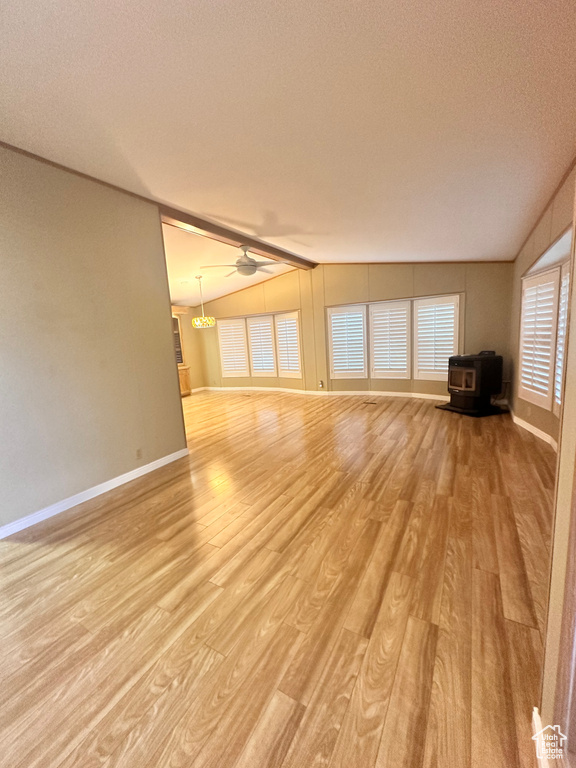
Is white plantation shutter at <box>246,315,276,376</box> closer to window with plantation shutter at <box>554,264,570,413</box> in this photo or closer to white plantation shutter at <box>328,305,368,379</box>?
white plantation shutter at <box>328,305,368,379</box>

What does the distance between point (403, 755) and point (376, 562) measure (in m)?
0.85

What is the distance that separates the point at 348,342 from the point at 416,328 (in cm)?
144

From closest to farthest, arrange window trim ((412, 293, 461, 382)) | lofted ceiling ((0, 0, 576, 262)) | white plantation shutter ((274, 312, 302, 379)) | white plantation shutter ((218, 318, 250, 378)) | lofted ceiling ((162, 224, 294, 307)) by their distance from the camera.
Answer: lofted ceiling ((0, 0, 576, 262)) < lofted ceiling ((162, 224, 294, 307)) < window trim ((412, 293, 461, 382)) < white plantation shutter ((274, 312, 302, 379)) < white plantation shutter ((218, 318, 250, 378))

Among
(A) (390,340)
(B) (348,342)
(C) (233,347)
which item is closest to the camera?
(A) (390,340)

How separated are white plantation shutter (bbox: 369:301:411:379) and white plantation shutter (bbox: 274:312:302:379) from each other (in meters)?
1.83

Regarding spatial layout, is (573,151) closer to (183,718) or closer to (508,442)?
(508,442)

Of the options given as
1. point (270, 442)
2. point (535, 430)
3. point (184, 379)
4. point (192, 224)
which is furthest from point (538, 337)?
point (184, 379)

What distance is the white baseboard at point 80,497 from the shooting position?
2.27 metres

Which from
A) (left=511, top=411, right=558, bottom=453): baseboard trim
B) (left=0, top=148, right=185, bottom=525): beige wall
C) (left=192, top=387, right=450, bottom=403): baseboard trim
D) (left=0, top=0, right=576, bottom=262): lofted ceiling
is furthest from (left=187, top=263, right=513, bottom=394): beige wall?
(left=0, top=148, right=185, bottom=525): beige wall

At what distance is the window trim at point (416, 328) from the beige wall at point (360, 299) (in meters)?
0.09

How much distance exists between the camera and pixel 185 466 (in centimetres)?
336

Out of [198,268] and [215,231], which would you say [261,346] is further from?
[215,231]

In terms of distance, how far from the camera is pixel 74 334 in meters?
2.59

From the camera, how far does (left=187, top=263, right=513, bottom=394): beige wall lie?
5.04 metres
